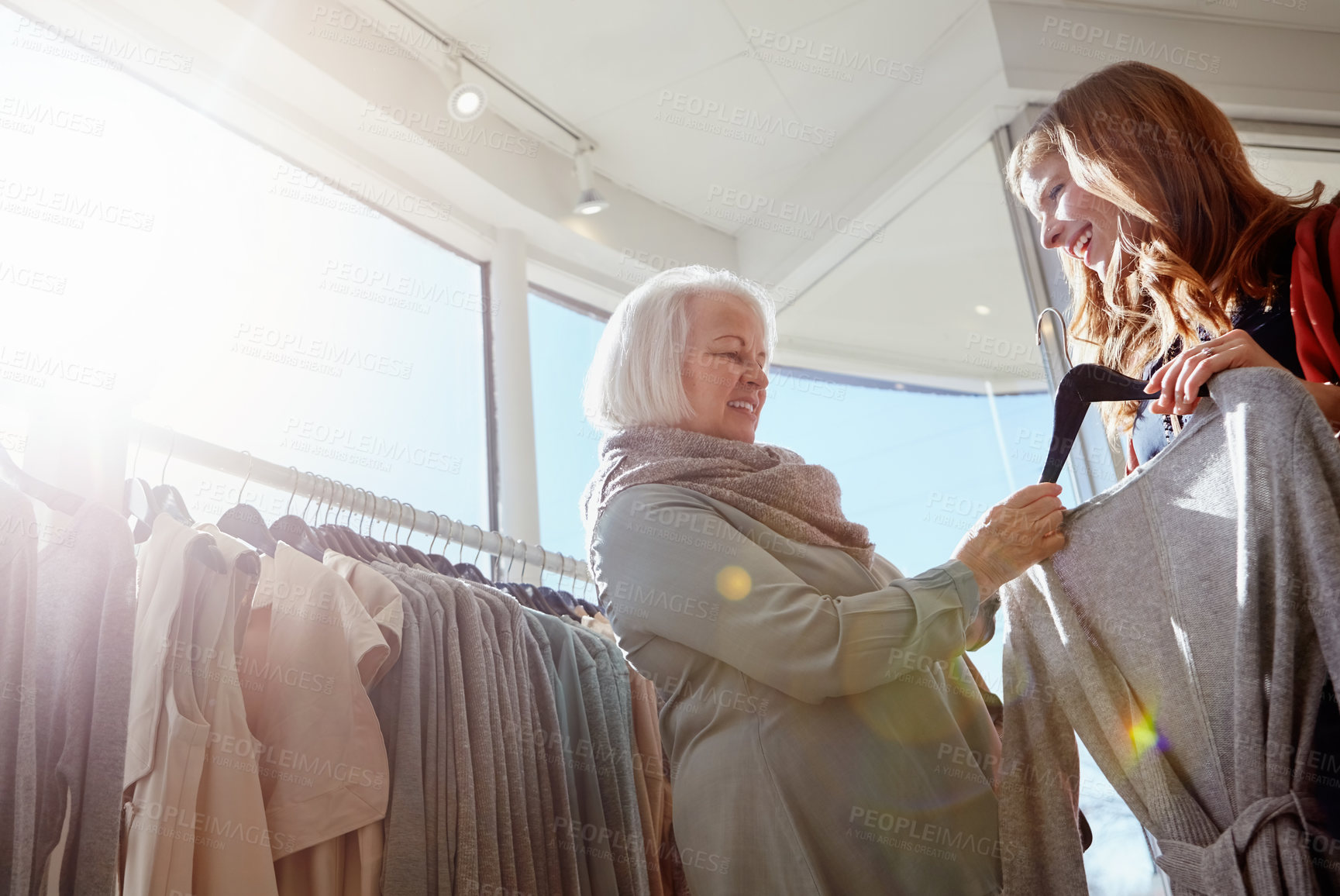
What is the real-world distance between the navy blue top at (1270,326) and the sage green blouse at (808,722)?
1.15 feet

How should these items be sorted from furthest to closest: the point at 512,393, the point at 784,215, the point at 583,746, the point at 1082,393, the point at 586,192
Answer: the point at 784,215, the point at 586,192, the point at 512,393, the point at 583,746, the point at 1082,393

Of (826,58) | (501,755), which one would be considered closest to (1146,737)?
(501,755)

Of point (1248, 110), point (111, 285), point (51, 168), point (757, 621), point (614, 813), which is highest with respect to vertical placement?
point (1248, 110)

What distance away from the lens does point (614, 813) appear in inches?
70.7

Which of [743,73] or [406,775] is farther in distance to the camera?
[743,73]

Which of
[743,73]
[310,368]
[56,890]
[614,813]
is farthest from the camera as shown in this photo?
[743,73]

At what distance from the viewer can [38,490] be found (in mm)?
1364

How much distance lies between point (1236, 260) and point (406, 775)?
53.1 inches

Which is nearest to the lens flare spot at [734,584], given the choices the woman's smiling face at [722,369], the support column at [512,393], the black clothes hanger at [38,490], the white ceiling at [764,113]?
the woman's smiling face at [722,369]

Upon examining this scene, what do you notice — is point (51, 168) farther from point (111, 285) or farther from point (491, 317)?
point (491, 317)

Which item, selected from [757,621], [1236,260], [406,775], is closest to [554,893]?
[406,775]

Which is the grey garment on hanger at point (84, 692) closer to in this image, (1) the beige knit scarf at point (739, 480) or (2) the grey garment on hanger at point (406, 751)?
(2) the grey garment on hanger at point (406, 751)

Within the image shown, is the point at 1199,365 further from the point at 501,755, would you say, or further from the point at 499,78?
the point at 499,78

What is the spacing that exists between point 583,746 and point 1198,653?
41.9 inches
